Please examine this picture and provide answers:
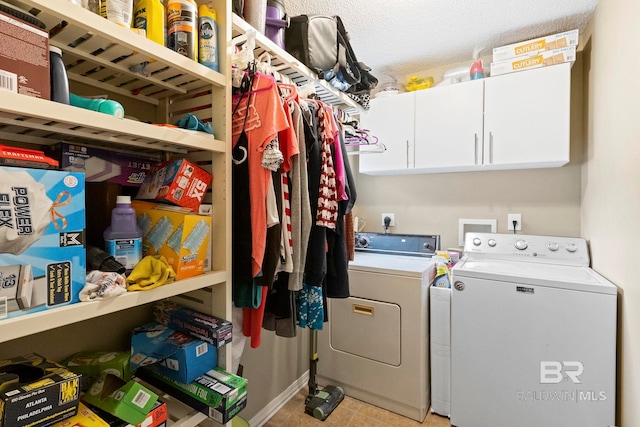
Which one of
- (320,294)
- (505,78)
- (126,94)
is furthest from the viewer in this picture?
(505,78)

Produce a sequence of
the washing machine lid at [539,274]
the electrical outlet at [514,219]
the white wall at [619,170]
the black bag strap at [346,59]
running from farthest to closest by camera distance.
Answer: the electrical outlet at [514,219]
the black bag strap at [346,59]
the washing machine lid at [539,274]
the white wall at [619,170]

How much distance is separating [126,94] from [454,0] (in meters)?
1.69

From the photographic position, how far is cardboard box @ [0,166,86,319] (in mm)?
590

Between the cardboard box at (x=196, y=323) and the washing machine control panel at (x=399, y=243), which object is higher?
the washing machine control panel at (x=399, y=243)

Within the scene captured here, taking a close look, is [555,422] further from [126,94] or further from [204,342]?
[126,94]

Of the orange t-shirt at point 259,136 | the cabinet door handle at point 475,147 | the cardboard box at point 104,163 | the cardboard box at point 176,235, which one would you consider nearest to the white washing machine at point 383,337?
the cabinet door handle at point 475,147

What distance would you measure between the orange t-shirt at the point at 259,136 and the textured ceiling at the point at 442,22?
3.34ft

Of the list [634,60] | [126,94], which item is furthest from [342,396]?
[634,60]

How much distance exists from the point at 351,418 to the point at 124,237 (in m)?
1.71

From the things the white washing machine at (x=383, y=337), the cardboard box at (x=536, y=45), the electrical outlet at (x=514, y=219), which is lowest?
the white washing machine at (x=383, y=337)

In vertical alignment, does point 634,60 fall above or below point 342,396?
above

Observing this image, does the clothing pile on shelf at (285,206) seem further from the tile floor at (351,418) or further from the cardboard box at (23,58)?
the tile floor at (351,418)

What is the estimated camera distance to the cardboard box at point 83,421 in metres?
0.67

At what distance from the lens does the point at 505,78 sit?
194cm
